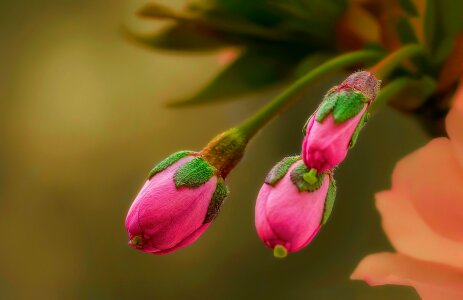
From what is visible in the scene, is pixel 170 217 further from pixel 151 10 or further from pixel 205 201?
pixel 151 10

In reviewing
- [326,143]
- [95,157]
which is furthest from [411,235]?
[95,157]

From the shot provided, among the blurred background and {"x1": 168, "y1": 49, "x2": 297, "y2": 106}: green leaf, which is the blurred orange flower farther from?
the blurred background

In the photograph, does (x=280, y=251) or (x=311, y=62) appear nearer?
(x=280, y=251)

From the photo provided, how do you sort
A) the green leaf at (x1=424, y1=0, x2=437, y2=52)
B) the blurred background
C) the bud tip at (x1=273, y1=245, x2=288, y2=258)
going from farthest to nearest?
1. the blurred background
2. the green leaf at (x1=424, y1=0, x2=437, y2=52)
3. the bud tip at (x1=273, y1=245, x2=288, y2=258)

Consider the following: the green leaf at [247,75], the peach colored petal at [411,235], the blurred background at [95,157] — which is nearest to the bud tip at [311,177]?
the peach colored petal at [411,235]

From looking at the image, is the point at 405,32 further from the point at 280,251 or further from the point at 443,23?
the point at 280,251

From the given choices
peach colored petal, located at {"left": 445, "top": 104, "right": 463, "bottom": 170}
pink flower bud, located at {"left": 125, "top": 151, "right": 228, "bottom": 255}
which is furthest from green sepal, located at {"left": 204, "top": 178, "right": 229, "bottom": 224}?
peach colored petal, located at {"left": 445, "top": 104, "right": 463, "bottom": 170}
